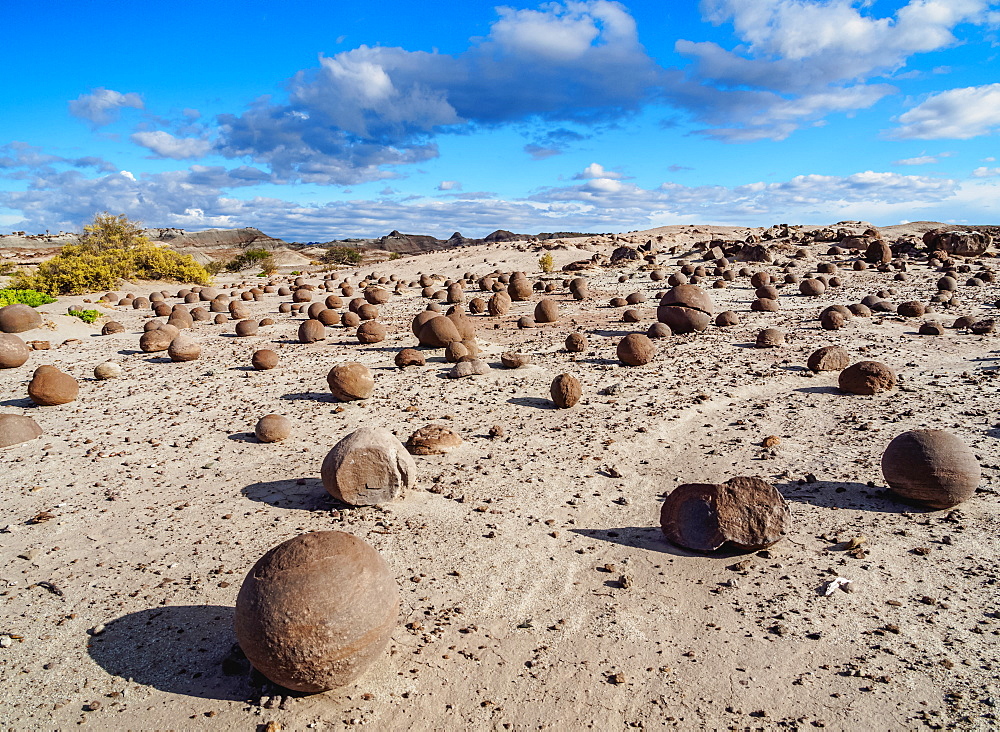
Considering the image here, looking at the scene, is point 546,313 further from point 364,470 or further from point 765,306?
point 364,470

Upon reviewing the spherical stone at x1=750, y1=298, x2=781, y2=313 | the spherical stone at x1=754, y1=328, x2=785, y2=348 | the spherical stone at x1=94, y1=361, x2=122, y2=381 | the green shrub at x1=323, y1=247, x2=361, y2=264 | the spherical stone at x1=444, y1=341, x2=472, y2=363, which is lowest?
the spherical stone at x1=94, y1=361, x2=122, y2=381

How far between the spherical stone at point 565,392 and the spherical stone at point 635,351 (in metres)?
1.84

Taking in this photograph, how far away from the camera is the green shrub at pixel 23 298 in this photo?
50.4 feet

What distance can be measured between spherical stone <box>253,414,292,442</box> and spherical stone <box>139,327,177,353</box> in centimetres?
588

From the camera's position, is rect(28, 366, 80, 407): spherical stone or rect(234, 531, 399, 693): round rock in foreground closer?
rect(234, 531, 399, 693): round rock in foreground

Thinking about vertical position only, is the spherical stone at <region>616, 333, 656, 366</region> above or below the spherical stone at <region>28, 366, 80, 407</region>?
above

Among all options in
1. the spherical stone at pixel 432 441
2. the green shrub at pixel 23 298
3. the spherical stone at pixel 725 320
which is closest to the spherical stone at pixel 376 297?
the green shrub at pixel 23 298

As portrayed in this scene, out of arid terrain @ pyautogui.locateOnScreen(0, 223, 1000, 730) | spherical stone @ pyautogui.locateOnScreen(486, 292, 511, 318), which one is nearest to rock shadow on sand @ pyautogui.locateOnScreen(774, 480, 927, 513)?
arid terrain @ pyautogui.locateOnScreen(0, 223, 1000, 730)

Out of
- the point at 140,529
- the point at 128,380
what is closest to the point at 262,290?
the point at 128,380

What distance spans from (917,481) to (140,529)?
19.8 ft

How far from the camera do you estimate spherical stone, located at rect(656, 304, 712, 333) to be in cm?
1089

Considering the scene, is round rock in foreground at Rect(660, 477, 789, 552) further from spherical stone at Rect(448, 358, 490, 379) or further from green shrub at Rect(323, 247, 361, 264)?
green shrub at Rect(323, 247, 361, 264)

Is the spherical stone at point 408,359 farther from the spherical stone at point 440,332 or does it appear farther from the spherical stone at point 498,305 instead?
the spherical stone at point 498,305

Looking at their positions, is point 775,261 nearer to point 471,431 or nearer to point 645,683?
point 471,431
